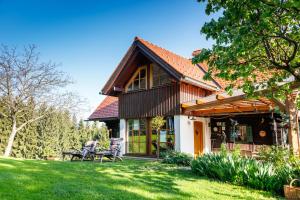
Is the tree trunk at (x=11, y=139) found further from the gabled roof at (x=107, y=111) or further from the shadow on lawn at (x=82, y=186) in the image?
the shadow on lawn at (x=82, y=186)

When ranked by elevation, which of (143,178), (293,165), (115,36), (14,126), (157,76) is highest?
(115,36)

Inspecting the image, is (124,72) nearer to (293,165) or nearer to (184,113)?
(184,113)

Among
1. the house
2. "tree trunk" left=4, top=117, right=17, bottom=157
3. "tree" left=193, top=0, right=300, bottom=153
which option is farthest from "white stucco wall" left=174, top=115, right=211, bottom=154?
"tree trunk" left=4, top=117, right=17, bottom=157

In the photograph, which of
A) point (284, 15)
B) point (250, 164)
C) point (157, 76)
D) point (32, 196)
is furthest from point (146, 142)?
point (284, 15)

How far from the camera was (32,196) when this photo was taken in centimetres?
498

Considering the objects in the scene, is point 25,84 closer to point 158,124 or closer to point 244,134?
point 158,124

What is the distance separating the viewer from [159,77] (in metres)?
15.1

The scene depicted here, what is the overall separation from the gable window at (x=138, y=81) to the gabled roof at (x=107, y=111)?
2986 mm

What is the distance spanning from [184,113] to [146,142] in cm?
320

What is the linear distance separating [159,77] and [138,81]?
1.90 metres

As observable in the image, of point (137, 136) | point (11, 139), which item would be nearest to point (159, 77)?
point (137, 136)

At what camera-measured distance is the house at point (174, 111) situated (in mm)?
13695

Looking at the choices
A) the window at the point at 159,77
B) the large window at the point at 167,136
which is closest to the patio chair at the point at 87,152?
the large window at the point at 167,136

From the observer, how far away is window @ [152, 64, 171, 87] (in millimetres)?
14656
